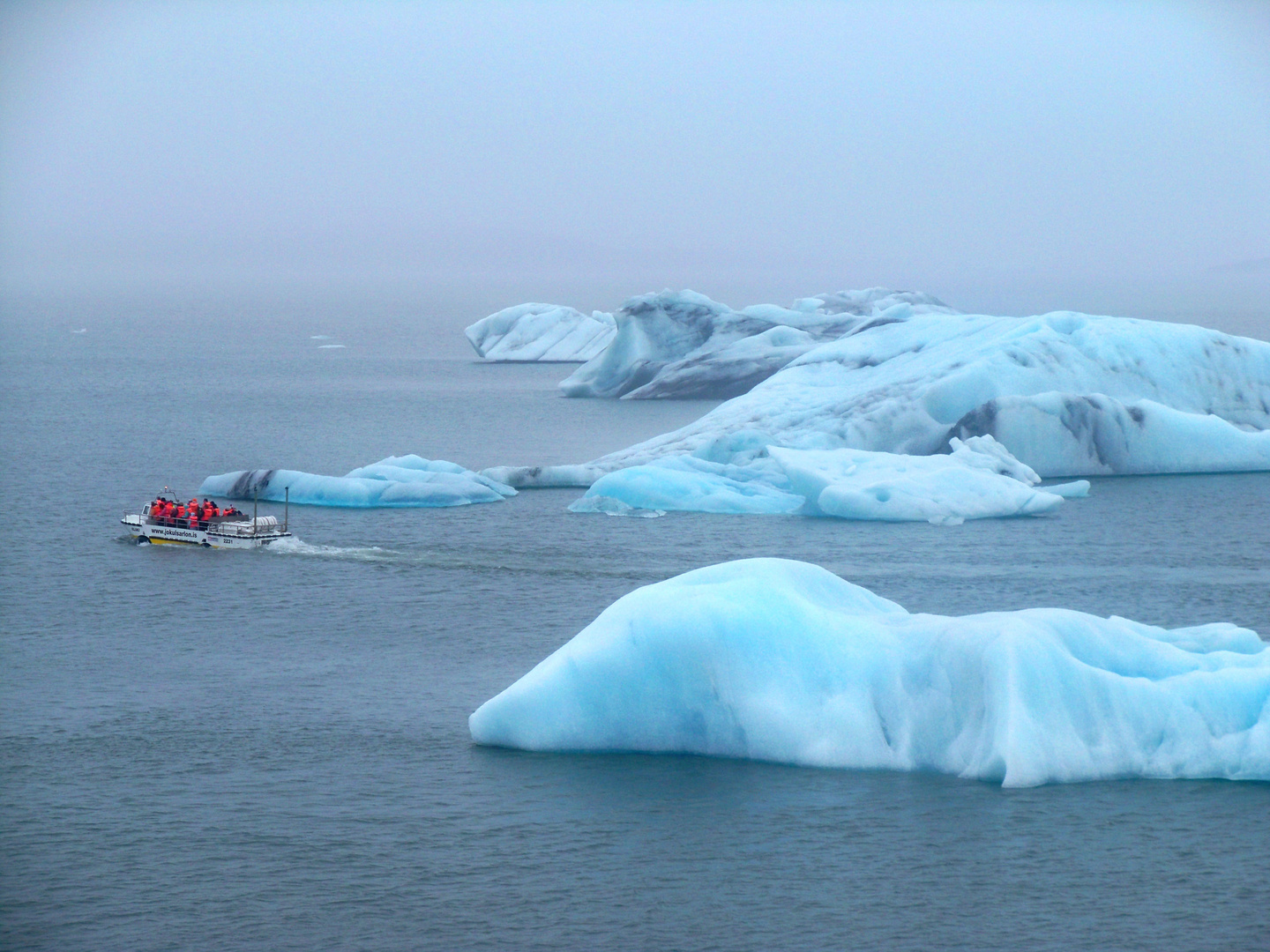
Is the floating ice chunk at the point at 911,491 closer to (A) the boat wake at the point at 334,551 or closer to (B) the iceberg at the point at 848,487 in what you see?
(B) the iceberg at the point at 848,487

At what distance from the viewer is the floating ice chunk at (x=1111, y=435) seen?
38531 mm

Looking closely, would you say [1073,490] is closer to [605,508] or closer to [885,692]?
[605,508]

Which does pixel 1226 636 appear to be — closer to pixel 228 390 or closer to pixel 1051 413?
pixel 1051 413

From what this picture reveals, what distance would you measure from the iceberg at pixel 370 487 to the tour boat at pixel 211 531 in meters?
3.40

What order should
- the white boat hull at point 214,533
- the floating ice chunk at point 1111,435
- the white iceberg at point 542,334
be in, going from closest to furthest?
the white boat hull at point 214,533
the floating ice chunk at point 1111,435
the white iceberg at point 542,334

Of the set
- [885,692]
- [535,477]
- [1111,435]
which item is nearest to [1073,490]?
[1111,435]

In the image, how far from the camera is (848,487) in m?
34.7

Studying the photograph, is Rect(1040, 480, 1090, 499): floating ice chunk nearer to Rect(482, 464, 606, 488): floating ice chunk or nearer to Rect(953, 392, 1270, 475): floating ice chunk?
Rect(953, 392, 1270, 475): floating ice chunk

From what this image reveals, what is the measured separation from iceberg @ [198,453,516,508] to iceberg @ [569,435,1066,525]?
9.43ft

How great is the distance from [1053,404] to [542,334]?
4693cm

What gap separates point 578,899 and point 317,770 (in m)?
4.48

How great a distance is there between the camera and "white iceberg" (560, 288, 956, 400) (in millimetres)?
57469

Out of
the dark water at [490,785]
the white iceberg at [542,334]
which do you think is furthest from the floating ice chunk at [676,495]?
the white iceberg at [542,334]

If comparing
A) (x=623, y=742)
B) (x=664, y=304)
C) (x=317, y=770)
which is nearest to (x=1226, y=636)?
(x=623, y=742)
